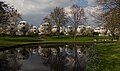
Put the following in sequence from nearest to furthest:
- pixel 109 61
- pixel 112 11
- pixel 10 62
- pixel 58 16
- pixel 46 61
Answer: pixel 109 61, pixel 10 62, pixel 46 61, pixel 112 11, pixel 58 16

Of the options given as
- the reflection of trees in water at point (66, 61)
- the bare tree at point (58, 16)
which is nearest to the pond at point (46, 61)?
the reflection of trees in water at point (66, 61)

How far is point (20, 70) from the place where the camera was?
26.0 metres

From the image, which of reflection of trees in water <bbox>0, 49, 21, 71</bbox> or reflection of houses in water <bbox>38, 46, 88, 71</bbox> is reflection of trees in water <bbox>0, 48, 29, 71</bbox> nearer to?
reflection of trees in water <bbox>0, 49, 21, 71</bbox>

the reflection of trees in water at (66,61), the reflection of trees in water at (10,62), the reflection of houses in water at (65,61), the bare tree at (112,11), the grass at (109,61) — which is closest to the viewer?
the grass at (109,61)

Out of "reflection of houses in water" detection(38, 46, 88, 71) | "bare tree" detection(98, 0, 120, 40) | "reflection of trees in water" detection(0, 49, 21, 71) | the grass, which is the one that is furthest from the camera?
"bare tree" detection(98, 0, 120, 40)

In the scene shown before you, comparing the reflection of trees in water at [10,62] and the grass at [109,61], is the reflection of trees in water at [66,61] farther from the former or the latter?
the reflection of trees in water at [10,62]

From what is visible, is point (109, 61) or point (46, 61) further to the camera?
point (46, 61)

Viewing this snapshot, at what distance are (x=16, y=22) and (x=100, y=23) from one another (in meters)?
75.0

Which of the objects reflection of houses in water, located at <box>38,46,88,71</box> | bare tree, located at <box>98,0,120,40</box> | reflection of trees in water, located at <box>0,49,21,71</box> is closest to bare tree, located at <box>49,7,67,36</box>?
bare tree, located at <box>98,0,120,40</box>

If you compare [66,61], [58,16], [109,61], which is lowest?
[66,61]

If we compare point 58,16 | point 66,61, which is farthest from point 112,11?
point 58,16

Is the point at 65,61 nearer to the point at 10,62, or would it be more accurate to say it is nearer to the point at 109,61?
the point at 10,62

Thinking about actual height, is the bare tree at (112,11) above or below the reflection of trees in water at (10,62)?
above

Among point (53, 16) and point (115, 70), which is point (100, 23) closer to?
point (115, 70)
